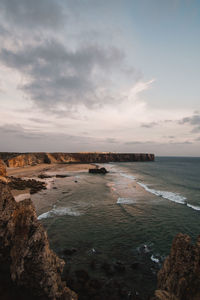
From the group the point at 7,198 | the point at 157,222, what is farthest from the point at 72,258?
the point at 157,222

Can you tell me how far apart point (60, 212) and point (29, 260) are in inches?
637

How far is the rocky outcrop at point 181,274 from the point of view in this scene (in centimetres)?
686

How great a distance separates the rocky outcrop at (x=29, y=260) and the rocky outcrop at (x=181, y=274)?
5.03m

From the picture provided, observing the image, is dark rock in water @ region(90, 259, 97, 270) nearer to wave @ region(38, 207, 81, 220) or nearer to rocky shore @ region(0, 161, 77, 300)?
rocky shore @ region(0, 161, 77, 300)

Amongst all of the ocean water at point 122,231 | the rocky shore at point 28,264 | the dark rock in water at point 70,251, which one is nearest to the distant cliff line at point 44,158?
the ocean water at point 122,231

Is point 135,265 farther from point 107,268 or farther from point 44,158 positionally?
point 44,158

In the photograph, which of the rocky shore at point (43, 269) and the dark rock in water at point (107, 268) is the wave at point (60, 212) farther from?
the rocky shore at point (43, 269)

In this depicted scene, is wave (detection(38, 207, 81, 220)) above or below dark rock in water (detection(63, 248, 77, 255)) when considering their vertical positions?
above

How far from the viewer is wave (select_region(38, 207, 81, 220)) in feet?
74.9

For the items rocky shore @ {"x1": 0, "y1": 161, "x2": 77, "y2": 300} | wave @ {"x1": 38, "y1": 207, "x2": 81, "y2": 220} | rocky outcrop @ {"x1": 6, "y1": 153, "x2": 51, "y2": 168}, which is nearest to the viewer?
rocky shore @ {"x1": 0, "y1": 161, "x2": 77, "y2": 300}

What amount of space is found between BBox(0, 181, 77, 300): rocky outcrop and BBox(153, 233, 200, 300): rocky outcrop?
503 cm

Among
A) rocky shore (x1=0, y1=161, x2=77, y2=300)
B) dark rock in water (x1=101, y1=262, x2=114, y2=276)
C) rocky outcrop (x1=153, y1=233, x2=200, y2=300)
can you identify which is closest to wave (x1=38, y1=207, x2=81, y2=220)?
dark rock in water (x1=101, y1=262, x2=114, y2=276)

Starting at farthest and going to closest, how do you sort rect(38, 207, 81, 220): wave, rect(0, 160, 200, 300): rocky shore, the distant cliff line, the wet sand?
the distant cliff line < the wet sand < rect(38, 207, 81, 220): wave < rect(0, 160, 200, 300): rocky shore

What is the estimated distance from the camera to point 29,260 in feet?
27.7
